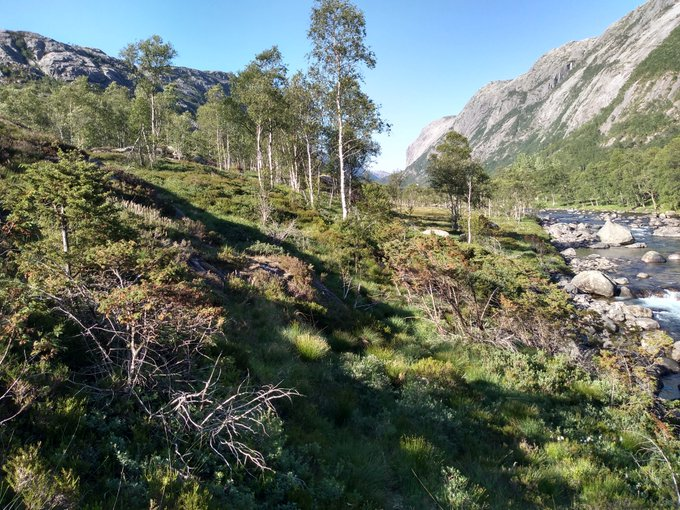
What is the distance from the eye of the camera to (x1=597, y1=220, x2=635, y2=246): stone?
45781mm

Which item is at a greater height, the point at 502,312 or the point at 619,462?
the point at 502,312

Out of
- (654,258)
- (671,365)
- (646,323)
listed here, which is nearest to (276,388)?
(671,365)

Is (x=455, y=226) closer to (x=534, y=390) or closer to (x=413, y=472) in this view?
(x=534, y=390)

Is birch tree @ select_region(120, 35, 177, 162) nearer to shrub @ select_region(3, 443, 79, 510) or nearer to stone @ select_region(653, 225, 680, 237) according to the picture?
shrub @ select_region(3, 443, 79, 510)

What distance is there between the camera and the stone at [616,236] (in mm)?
45781

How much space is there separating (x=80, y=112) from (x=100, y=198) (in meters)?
47.9

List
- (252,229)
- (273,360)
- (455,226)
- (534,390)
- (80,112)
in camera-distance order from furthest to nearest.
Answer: (455,226) < (80,112) < (252,229) < (534,390) < (273,360)

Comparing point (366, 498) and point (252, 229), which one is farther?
point (252, 229)

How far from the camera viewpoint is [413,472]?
4.52 meters

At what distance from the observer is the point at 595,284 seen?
26641mm

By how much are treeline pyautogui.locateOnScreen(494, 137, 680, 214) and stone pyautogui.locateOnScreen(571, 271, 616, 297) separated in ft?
182

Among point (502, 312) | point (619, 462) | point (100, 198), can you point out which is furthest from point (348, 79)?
point (619, 462)

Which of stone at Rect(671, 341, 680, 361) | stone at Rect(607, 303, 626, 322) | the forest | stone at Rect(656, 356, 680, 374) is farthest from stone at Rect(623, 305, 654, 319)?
the forest

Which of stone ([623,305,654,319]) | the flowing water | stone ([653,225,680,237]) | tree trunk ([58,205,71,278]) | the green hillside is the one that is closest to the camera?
the green hillside
